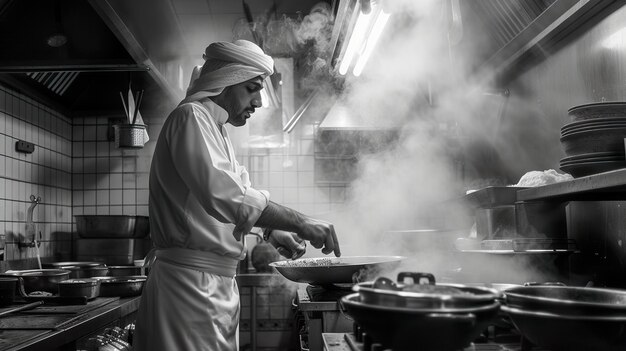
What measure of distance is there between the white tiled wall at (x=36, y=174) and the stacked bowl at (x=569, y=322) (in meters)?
3.52

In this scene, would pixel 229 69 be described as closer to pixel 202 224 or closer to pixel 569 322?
pixel 202 224

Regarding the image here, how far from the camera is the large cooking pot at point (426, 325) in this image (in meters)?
0.86

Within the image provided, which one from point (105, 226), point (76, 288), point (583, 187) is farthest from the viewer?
point (105, 226)

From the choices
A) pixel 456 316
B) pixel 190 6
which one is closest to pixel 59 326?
pixel 456 316

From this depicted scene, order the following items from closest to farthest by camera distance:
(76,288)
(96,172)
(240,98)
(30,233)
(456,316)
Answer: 1. (456,316)
2. (240,98)
3. (76,288)
4. (30,233)
5. (96,172)

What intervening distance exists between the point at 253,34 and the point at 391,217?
217cm

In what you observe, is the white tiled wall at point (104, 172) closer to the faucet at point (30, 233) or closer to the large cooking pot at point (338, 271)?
the faucet at point (30, 233)

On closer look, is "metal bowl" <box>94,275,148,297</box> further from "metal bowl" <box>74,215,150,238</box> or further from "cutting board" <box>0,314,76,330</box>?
"metal bowl" <box>74,215,150,238</box>

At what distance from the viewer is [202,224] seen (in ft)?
6.54

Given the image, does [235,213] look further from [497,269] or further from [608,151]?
[608,151]

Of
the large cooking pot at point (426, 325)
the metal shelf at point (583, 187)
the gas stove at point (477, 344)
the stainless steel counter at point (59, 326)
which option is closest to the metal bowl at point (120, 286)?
the stainless steel counter at point (59, 326)

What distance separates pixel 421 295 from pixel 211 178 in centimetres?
107

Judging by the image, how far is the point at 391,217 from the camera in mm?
4973

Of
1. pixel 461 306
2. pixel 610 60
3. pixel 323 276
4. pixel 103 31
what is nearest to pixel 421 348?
pixel 461 306
